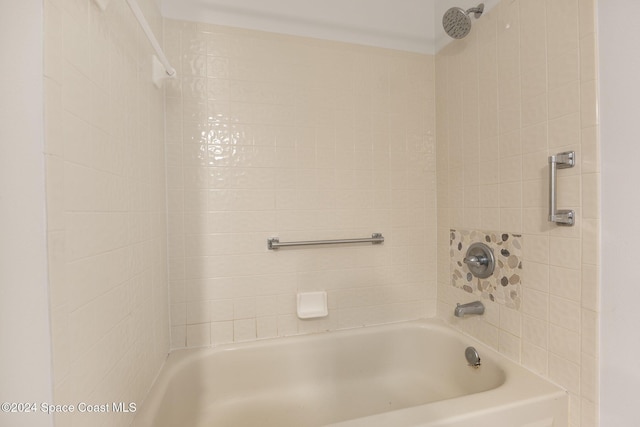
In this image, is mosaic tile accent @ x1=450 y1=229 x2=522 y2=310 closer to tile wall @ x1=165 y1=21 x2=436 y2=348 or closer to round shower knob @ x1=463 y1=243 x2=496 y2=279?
round shower knob @ x1=463 y1=243 x2=496 y2=279

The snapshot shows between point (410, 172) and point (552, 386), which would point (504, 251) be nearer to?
point (552, 386)

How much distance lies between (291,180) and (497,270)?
1032 mm

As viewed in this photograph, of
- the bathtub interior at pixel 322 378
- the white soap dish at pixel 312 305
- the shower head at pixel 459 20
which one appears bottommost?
the bathtub interior at pixel 322 378

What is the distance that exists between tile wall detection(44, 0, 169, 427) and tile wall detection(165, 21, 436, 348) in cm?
20

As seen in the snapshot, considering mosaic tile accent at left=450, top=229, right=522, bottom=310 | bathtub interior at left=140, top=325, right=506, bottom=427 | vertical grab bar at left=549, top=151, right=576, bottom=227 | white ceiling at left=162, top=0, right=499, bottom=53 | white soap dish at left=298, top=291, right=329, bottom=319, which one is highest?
white ceiling at left=162, top=0, right=499, bottom=53

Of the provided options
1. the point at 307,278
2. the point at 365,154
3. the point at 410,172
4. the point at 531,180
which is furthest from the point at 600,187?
the point at 307,278

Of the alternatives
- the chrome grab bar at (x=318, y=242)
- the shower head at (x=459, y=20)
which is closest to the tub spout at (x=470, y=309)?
the chrome grab bar at (x=318, y=242)

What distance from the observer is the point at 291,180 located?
1.40 metres

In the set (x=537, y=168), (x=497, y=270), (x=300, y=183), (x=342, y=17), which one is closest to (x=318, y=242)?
(x=300, y=183)

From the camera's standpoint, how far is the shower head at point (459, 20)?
1.22 m

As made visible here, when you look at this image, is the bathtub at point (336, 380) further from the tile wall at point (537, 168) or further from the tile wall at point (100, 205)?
the tile wall at point (100, 205)

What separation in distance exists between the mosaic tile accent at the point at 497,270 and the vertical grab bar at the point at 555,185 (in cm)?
19

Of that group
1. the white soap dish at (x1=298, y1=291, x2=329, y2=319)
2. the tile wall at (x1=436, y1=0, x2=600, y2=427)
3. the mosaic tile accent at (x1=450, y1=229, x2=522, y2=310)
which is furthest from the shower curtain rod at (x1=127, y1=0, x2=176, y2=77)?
the mosaic tile accent at (x1=450, y1=229, x2=522, y2=310)

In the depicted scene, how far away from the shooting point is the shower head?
1.22 meters
